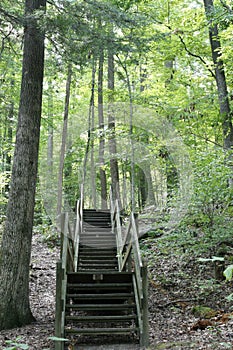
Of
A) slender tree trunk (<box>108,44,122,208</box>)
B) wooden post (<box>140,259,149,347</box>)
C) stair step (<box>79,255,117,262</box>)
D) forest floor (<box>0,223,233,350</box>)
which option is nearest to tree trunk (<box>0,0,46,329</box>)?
forest floor (<box>0,223,233,350</box>)

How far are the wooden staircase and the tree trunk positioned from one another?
0.82 m

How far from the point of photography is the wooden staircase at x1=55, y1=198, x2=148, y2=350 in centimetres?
586

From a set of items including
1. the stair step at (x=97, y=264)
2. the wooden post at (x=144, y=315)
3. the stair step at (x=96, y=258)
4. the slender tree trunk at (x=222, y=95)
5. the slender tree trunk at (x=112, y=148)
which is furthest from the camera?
the slender tree trunk at (x=112, y=148)

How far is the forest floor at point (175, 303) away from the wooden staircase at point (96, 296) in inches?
13.1

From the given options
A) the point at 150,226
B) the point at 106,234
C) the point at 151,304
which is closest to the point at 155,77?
the point at 150,226

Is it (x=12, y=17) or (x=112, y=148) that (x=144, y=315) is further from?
(x=112, y=148)

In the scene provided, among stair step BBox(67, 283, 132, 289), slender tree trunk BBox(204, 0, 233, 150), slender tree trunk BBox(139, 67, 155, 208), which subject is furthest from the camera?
slender tree trunk BBox(139, 67, 155, 208)

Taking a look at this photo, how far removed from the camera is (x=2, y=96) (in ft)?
34.0

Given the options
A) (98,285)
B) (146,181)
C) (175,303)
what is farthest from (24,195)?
(146,181)

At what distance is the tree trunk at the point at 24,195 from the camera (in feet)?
22.2

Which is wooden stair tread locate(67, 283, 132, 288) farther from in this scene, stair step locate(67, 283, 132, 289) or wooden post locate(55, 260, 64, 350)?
wooden post locate(55, 260, 64, 350)

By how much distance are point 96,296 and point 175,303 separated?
2.06 metres

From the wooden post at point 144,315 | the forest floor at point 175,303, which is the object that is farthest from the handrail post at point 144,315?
the forest floor at point 175,303

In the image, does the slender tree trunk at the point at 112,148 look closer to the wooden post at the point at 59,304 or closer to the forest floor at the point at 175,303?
the forest floor at the point at 175,303
